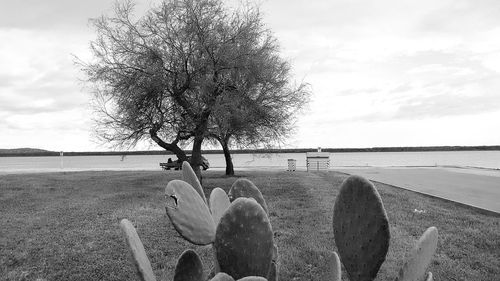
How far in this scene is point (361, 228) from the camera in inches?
71.5

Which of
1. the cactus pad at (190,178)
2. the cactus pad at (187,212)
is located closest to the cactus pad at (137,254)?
the cactus pad at (187,212)

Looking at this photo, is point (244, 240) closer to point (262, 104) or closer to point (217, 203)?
point (217, 203)

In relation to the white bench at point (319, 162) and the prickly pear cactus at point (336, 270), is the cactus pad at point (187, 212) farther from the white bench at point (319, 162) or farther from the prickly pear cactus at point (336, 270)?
the white bench at point (319, 162)

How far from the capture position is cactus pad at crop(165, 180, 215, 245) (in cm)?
185

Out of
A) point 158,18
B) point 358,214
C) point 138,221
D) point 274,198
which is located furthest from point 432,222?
point 158,18

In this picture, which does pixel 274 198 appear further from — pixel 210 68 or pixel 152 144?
pixel 152 144

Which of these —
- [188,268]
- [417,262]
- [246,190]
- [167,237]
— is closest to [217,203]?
[246,190]

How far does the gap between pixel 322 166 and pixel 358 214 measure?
3493 cm

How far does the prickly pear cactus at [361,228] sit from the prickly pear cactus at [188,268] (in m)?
0.63

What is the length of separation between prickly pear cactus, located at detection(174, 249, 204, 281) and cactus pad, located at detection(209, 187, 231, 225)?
0.21m

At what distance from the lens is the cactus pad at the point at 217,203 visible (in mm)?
2205

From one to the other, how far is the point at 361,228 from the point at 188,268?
0.77 meters

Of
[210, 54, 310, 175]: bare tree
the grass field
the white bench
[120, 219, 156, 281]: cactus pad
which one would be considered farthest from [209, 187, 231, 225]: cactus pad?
the white bench

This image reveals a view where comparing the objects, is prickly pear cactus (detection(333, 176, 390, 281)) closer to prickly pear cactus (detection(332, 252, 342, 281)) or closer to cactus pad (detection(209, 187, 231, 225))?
prickly pear cactus (detection(332, 252, 342, 281))
